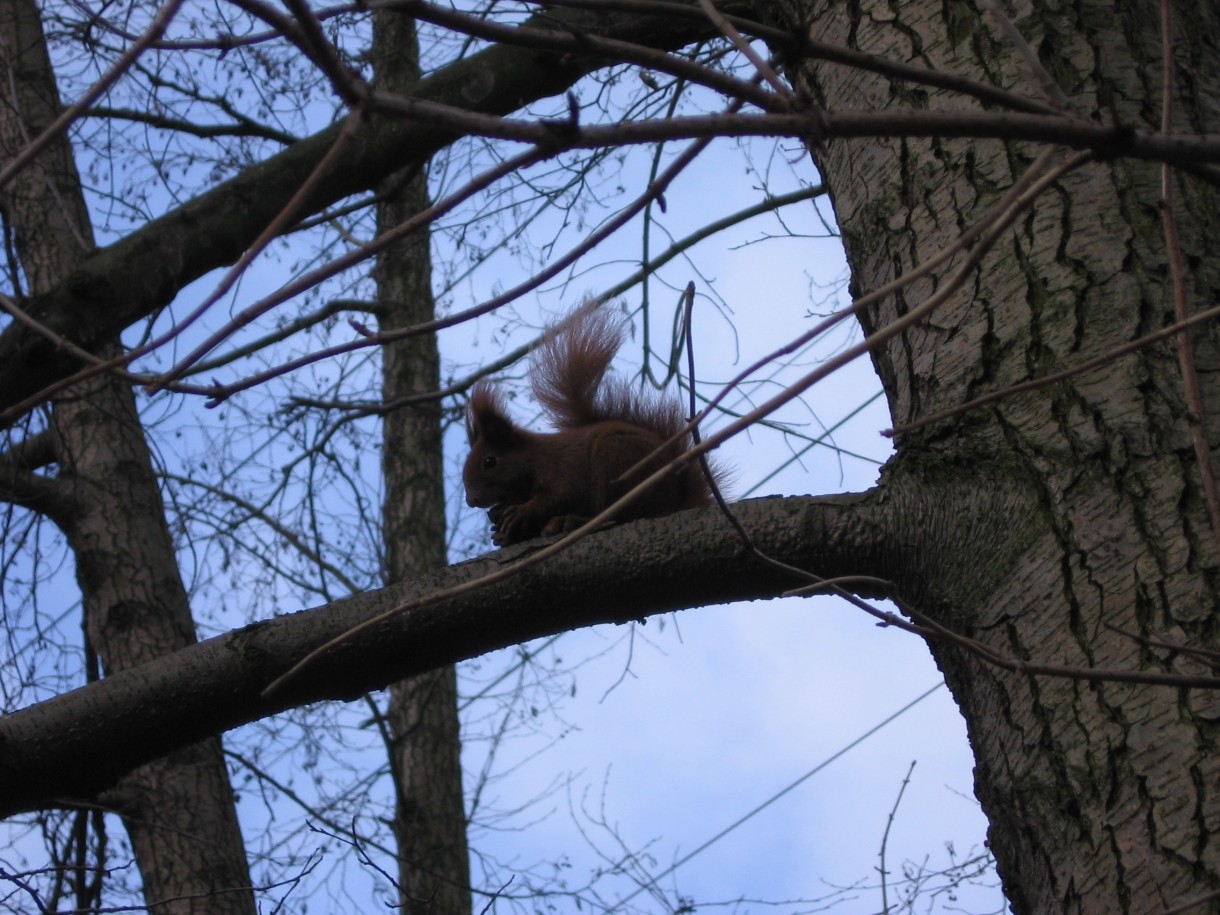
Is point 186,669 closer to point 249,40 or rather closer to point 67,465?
point 249,40

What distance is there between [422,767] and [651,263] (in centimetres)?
249

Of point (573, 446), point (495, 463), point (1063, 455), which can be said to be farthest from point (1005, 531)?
point (495, 463)

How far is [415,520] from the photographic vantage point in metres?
6.02

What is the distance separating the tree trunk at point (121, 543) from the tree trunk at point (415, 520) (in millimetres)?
1212

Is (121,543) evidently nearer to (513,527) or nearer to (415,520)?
(513,527)

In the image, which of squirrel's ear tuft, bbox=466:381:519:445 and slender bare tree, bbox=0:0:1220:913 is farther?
squirrel's ear tuft, bbox=466:381:519:445

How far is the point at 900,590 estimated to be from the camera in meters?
1.79

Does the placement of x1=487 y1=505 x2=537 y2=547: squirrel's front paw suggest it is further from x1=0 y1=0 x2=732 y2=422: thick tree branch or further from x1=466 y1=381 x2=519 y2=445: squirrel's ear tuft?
x1=0 y1=0 x2=732 y2=422: thick tree branch

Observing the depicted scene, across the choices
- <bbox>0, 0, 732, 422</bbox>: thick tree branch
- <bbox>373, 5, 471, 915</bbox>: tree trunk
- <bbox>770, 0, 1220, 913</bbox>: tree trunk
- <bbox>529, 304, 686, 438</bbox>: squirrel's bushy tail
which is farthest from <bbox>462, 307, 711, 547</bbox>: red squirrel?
<bbox>373, 5, 471, 915</bbox>: tree trunk

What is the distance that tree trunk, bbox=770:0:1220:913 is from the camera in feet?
4.75

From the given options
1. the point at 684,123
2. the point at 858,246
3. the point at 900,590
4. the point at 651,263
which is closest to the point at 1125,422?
the point at 900,590

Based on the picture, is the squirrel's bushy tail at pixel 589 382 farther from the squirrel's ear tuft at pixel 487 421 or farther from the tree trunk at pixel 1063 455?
the tree trunk at pixel 1063 455

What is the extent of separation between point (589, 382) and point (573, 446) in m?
0.25

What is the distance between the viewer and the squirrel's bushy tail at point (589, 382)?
123 inches
